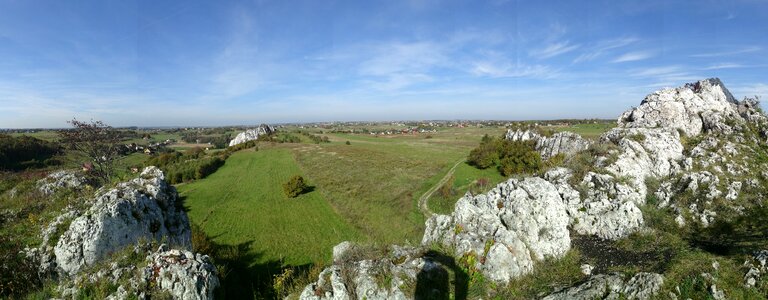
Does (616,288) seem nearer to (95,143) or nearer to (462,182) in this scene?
(462,182)

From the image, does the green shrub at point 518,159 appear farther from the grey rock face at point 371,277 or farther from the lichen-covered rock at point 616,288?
the grey rock face at point 371,277

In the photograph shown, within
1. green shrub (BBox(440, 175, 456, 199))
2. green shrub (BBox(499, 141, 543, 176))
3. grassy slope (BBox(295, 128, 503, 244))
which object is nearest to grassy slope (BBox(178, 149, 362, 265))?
grassy slope (BBox(295, 128, 503, 244))

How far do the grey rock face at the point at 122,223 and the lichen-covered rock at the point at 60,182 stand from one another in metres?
11.8

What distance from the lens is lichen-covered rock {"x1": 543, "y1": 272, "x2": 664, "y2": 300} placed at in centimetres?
1141

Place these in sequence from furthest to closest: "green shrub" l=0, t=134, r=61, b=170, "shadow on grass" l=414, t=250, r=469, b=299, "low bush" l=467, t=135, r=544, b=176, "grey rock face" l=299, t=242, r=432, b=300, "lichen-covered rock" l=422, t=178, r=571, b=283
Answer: "green shrub" l=0, t=134, r=61, b=170
"low bush" l=467, t=135, r=544, b=176
"lichen-covered rock" l=422, t=178, r=571, b=283
"shadow on grass" l=414, t=250, r=469, b=299
"grey rock face" l=299, t=242, r=432, b=300

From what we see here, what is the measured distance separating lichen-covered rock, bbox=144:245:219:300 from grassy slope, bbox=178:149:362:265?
14.2m

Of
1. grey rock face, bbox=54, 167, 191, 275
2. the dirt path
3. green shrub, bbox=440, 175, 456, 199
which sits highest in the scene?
grey rock face, bbox=54, 167, 191, 275

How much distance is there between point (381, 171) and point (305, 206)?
20.0m

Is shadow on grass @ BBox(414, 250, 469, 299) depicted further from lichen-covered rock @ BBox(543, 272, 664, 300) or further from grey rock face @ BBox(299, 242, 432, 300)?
lichen-covered rock @ BBox(543, 272, 664, 300)

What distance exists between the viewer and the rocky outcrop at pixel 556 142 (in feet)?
158

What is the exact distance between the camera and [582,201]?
749 inches

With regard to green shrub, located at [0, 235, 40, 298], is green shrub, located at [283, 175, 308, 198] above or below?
below

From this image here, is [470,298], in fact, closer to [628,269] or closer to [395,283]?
[395,283]

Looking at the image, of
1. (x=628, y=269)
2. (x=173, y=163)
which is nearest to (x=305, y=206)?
(x=628, y=269)
